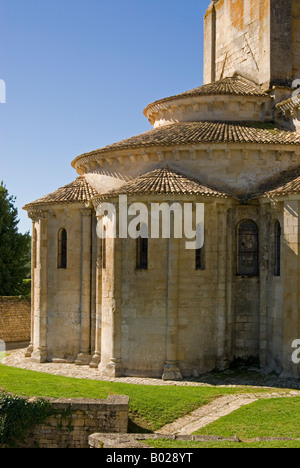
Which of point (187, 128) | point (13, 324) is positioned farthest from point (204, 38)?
point (13, 324)

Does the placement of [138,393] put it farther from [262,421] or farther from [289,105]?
[289,105]

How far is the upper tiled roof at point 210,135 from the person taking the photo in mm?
18391

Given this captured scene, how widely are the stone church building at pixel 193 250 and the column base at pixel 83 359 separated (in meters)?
0.05

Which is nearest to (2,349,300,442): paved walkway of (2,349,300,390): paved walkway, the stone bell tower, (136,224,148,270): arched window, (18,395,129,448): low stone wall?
(2,349,300,390): paved walkway

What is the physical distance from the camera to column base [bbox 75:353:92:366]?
19766 mm

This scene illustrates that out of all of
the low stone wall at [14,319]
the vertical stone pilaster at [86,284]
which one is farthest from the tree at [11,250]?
the vertical stone pilaster at [86,284]

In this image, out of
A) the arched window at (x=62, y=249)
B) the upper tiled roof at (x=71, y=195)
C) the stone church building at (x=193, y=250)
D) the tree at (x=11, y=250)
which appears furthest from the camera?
the tree at (x=11, y=250)

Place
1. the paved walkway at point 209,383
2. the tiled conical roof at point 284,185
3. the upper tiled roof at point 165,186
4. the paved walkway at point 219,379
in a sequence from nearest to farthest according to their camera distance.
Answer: the paved walkway at point 209,383, the paved walkway at point 219,379, the tiled conical roof at point 284,185, the upper tiled roof at point 165,186

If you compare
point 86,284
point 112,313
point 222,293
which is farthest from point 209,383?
point 86,284

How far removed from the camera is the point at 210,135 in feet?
61.8

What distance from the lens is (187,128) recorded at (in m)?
20.2

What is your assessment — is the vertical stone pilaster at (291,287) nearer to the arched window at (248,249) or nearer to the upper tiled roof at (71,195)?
the arched window at (248,249)

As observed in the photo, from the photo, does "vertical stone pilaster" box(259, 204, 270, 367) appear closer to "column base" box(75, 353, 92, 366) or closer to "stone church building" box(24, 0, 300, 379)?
"stone church building" box(24, 0, 300, 379)

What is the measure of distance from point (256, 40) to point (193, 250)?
1127cm
